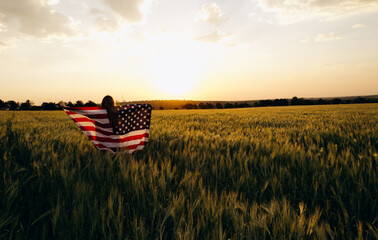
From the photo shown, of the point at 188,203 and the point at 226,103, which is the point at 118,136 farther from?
the point at 226,103

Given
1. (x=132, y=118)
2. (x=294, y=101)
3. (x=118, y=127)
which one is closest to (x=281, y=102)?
(x=294, y=101)

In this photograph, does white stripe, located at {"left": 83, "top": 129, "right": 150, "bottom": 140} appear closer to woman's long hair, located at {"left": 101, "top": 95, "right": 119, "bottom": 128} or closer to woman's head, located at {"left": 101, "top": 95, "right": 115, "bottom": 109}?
woman's long hair, located at {"left": 101, "top": 95, "right": 119, "bottom": 128}

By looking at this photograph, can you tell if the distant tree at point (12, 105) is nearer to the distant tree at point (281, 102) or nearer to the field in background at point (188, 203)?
the field in background at point (188, 203)

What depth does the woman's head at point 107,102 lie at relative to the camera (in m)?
2.97

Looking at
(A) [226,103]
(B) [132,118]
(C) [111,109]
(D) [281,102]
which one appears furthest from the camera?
(D) [281,102]

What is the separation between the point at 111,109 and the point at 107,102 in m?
0.12

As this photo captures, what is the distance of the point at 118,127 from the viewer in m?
3.07

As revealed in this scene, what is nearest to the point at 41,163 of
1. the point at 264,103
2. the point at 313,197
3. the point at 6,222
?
the point at 6,222

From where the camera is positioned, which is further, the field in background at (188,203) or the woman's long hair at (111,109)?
the woman's long hair at (111,109)

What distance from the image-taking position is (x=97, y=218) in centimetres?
119

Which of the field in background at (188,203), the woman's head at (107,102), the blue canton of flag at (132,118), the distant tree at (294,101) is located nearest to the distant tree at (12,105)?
the woman's head at (107,102)

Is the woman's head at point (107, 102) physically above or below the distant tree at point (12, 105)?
below

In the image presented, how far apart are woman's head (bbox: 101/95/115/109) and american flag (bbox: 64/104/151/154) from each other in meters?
0.08

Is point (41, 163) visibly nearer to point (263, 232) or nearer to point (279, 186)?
point (263, 232)
